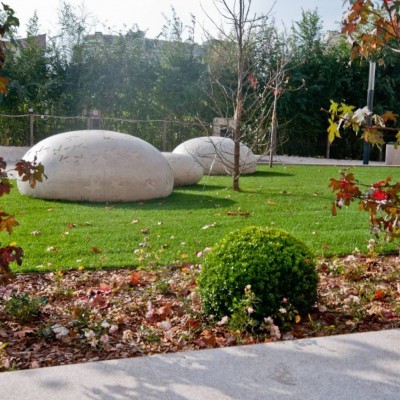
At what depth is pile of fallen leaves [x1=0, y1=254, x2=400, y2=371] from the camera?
3.09 m

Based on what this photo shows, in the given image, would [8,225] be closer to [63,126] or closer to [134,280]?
[134,280]

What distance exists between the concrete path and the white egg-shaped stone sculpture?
8.01 metres

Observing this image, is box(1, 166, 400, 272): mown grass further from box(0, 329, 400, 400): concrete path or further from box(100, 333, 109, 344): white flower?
box(0, 329, 400, 400): concrete path

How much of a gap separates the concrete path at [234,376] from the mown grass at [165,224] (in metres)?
2.38

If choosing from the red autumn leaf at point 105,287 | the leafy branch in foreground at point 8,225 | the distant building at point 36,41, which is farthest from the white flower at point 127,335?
the distant building at point 36,41

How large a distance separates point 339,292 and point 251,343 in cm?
121

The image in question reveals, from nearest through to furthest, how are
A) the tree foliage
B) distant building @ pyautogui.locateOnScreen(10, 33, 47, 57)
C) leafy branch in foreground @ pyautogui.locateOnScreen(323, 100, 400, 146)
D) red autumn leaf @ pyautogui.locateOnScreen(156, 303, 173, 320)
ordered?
the tree foliage
leafy branch in foreground @ pyautogui.locateOnScreen(323, 100, 400, 146)
red autumn leaf @ pyautogui.locateOnScreen(156, 303, 173, 320)
distant building @ pyautogui.locateOnScreen(10, 33, 47, 57)

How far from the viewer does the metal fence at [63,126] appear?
67.5 ft

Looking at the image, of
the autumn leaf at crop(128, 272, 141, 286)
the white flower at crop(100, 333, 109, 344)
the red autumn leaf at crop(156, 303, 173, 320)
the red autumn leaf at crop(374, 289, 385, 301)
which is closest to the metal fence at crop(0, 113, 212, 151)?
the autumn leaf at crop(128, 272, 141, 286)

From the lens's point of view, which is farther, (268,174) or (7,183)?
(268,174)

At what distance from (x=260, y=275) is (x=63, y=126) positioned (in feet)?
61.8

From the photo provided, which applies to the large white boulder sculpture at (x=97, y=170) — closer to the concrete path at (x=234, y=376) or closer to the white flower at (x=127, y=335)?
the white flower at (x=127, y=335)

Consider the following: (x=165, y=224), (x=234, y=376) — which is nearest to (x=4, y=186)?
(x=234, y=376)

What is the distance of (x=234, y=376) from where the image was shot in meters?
2.45
